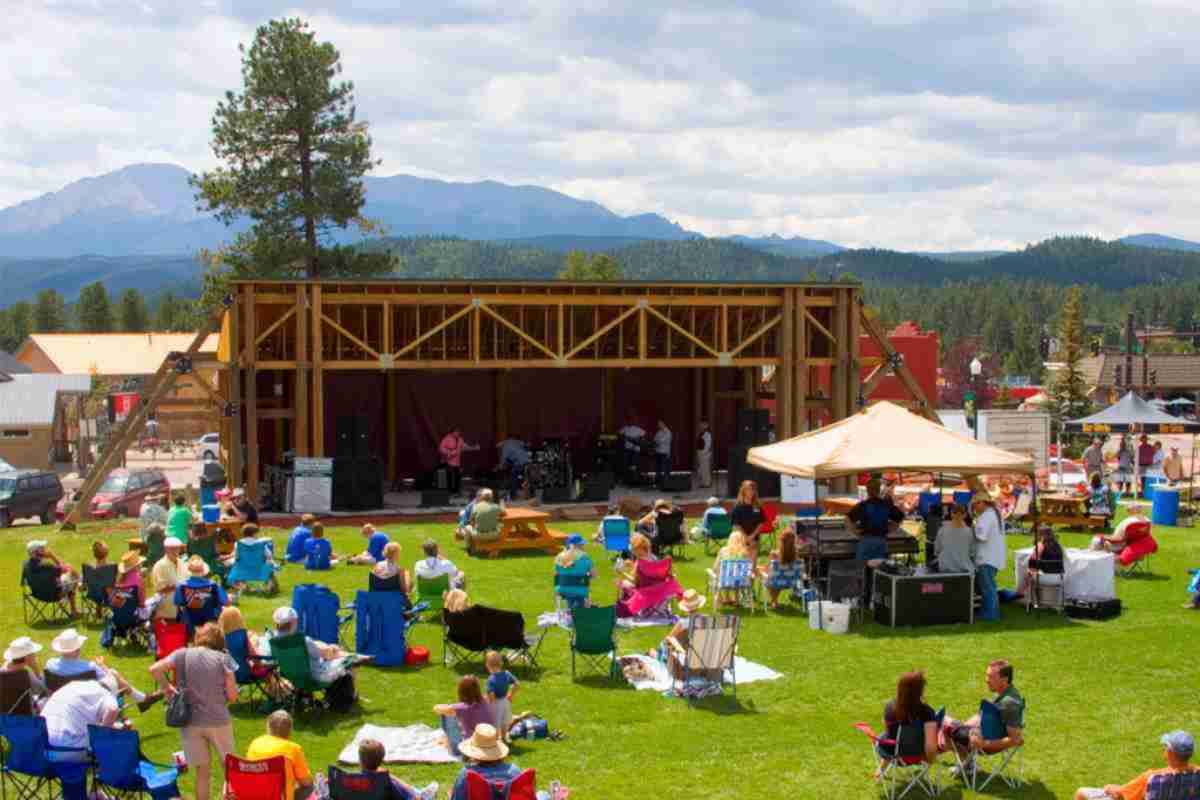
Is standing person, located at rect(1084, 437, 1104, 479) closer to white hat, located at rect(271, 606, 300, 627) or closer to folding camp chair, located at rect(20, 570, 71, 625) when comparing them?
folding camp chair, located at rect(20, 570, 71, 625)

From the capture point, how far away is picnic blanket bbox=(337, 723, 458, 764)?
9.46 meters

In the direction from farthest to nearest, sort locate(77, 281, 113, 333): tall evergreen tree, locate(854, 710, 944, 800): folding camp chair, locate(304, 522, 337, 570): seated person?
locate(77, 281, 113, 333): tall evergreen tree → locate(304, 522, 337, 570): seated person → locate(854, 710, 944, 800): folding camp chair

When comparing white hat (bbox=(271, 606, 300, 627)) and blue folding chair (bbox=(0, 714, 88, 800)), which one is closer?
blue folding chair (bbox=(0, 714, 88, 800))

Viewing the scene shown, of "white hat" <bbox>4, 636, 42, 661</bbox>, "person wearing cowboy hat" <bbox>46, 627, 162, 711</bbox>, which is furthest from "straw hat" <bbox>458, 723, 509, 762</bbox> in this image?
"white hat" <bbox>4, 636, 42, 661</bbox>

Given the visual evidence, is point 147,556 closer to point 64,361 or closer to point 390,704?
point 390,704

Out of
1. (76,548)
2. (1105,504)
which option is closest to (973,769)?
(1105,504)

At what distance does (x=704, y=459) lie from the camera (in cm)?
2773

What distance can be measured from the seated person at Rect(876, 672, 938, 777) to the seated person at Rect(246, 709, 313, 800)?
12.4 feet

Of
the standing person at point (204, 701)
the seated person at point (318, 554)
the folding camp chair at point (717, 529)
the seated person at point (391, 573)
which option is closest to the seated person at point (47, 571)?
the seated person at point (318, 554)

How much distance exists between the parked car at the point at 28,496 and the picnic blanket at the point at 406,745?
17.5 meters

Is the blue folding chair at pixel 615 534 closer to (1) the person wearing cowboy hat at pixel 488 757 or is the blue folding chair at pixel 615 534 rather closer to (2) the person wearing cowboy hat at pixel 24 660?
(2) the person wearing cowboy hat at pixel 24 660

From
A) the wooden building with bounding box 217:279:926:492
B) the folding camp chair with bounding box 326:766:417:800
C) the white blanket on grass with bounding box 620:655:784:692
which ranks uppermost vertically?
the wooden building with bounding box 217:279:926:492

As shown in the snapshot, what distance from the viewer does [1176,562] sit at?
17844 millimetres

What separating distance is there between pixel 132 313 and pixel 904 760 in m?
108
